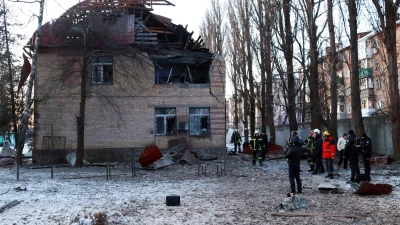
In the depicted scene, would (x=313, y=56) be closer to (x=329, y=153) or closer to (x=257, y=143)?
(x=257, y=143)

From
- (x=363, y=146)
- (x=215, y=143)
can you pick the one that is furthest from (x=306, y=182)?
(x=215, y=143)

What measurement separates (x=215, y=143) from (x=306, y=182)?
40.2 ft

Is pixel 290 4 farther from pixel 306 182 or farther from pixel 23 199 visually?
pixel 23 199

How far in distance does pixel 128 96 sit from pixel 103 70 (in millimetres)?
2036

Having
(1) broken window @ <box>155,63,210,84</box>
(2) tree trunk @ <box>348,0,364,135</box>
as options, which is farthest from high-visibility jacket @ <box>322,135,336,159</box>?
(1) broken window @ <box>155,63,210,84</box>

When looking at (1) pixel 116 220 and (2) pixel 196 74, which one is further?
(2) pixel 196 74

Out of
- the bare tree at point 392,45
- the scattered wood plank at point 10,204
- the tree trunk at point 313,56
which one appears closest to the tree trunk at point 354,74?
the bare tree at point 392,45

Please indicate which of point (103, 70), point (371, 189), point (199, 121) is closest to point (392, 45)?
point (199, 121)

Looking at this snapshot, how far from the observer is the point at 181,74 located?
27938mm

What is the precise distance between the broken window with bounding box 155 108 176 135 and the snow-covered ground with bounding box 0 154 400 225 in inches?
364

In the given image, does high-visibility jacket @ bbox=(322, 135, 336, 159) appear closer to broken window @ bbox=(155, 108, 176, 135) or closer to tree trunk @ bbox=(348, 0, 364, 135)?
tree trunk @ bbox=(348, 0, 364, 135)

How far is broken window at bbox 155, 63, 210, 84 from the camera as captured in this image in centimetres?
2749

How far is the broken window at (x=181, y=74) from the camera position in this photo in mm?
27489

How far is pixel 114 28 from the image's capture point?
82.6ft
